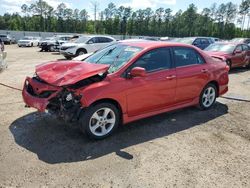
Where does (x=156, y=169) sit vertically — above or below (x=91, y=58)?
below

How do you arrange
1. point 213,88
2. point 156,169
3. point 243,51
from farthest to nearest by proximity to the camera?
1. point 243,51
2. point 213,88
3. point 156,169

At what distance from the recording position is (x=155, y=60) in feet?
17.6

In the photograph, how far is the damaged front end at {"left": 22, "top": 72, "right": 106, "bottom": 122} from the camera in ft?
14.5

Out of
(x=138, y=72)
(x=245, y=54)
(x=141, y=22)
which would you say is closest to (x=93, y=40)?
(x=245, y=54)

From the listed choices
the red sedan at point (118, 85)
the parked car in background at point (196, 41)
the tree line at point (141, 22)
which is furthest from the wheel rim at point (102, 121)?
the tree line at point (141, 22)

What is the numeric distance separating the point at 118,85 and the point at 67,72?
2.92 feet

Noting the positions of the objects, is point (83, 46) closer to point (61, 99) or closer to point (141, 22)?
point (61, 99)

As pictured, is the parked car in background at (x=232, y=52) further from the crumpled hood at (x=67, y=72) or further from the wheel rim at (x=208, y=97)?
the crumpled hood at (x=67, y=72)

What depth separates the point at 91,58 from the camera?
5.83m

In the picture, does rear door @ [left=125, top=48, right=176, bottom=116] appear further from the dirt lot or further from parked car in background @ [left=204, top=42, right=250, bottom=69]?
parked car in background @ [left=204, top=42, right=250, bottom=69]

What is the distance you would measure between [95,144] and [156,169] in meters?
1.16

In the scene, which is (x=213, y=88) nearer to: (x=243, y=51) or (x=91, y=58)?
(x=91, y=58)

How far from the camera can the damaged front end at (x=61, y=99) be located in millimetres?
4422

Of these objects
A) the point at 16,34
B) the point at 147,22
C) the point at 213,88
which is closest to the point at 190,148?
the point at 213,88
